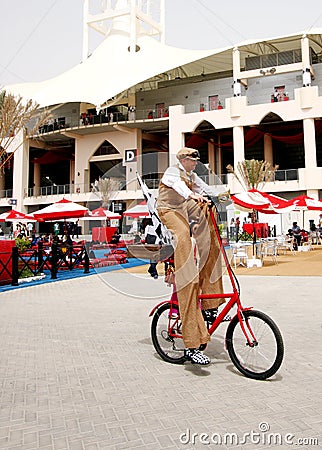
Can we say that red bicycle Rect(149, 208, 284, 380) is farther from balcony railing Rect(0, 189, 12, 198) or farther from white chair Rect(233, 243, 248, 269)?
balcony railing Rect(0, 189, 12, 198)

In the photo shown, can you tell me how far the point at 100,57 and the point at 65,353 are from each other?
43082 mm

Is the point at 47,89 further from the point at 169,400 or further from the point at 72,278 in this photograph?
the point at 169,400

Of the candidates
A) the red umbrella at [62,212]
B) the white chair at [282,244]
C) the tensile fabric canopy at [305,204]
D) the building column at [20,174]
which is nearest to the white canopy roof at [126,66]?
the building column at [20,174]

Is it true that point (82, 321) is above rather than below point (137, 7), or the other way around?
below

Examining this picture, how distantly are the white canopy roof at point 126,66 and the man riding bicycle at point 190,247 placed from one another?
103 ft

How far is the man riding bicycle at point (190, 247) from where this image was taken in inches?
142

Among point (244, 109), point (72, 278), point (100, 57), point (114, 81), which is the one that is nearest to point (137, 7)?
point (100, 57)

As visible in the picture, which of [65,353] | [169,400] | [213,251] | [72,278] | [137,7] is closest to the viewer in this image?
[169,400]

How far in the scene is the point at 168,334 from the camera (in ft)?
13.7

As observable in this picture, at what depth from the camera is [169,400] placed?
10.0 ft

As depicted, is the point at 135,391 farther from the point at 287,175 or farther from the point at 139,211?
the point at 287,175

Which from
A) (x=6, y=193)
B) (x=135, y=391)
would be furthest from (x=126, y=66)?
(x=135, y=391)

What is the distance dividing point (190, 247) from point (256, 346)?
100 centimetres

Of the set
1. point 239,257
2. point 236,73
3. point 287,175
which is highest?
point 236,73
